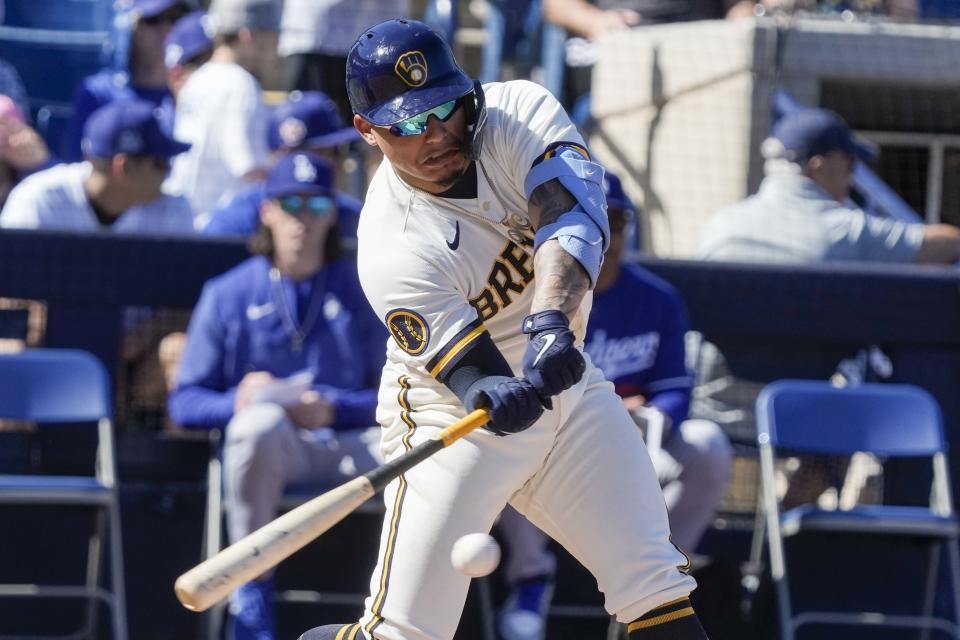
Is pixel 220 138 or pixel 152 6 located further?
pixel 152 6

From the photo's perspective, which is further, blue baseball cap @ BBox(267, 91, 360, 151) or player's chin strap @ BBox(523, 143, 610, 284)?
blue baseball cap @ BBox(267, 91, 360, 151)

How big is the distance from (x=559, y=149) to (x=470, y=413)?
0.57m

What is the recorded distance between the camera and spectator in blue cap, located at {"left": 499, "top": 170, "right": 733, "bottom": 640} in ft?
16.2

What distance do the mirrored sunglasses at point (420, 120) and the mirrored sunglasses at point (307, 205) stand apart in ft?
6.32

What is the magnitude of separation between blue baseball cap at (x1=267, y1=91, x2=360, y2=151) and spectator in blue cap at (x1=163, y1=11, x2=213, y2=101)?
2.52 feet

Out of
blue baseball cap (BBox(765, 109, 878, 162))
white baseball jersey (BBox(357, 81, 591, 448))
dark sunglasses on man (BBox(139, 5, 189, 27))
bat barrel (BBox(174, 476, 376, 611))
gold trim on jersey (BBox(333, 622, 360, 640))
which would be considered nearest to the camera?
bat barrel (BBox(174, 476, 376, 611))

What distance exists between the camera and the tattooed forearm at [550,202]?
3.23 metres

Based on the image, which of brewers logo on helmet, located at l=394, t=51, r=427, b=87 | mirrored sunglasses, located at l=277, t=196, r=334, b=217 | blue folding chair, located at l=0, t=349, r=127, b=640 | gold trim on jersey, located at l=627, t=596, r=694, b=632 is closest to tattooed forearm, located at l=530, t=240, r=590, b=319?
brewers logo on helmet, located at l=394, t=51, r=427, b=87

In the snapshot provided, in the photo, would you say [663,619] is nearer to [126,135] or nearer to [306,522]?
[306,522]

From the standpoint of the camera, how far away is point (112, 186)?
5.58 meters

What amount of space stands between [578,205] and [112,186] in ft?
9.12

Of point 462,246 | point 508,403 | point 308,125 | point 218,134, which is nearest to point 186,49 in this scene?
point 218,134

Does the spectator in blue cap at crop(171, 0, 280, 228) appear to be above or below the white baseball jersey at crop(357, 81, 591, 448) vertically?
below

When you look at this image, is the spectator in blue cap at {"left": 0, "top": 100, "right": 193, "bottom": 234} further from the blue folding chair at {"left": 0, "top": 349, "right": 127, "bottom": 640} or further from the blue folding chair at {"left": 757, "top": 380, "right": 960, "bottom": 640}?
the blue folding chair at {"left": 757, "top": 380, "right": 960, "bottom": 640}
